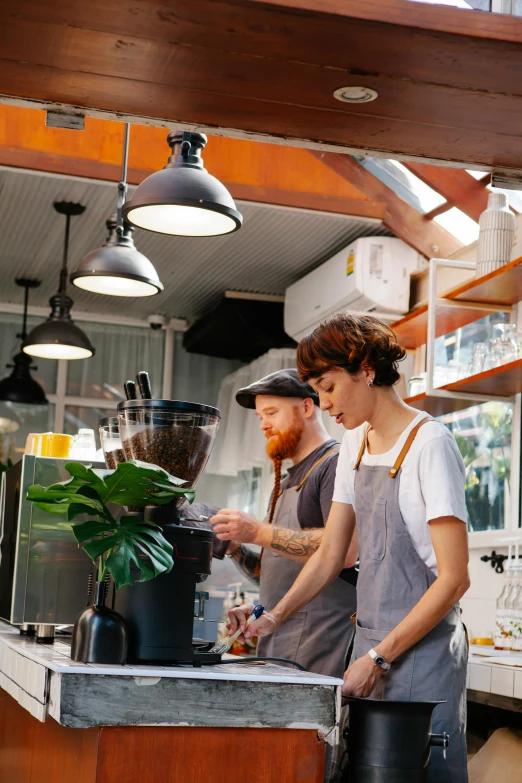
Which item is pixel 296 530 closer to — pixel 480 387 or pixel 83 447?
pixel 83 447

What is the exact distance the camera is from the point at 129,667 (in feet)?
5.03

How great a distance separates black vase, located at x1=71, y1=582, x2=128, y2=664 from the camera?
1552mm

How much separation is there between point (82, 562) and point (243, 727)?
840 millimetres

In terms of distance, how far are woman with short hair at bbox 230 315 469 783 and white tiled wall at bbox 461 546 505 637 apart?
7.69 ft

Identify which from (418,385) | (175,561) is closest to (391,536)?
(175,561)

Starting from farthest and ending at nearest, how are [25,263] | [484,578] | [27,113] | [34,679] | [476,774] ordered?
[25,263]
[27,113]
[484,578]
[476,774]
[34,679]

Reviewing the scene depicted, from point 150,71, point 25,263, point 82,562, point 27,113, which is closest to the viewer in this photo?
point 150,71

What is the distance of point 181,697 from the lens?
149 centimetres

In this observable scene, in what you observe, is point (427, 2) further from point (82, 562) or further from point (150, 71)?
point (82, 562)

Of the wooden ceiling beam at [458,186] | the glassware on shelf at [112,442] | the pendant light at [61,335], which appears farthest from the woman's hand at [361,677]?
the pendant light at [61,335]

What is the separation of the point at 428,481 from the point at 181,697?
0.72m

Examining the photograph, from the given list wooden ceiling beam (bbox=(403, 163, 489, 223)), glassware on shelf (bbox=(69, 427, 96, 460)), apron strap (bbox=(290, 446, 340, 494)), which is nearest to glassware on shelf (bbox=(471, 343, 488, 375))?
wooden ceiling beam (bbox=(403, 163, 489, 223))

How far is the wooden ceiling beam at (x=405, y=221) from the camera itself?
551 cm

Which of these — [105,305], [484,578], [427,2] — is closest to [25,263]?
[105,305]
